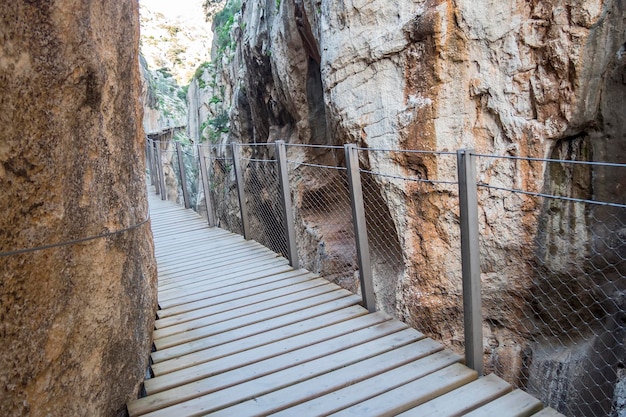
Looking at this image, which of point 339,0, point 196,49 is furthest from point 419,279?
point 196,49

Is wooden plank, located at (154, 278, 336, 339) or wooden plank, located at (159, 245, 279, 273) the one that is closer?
wooden plank, located at (154, 278, 336, 339)

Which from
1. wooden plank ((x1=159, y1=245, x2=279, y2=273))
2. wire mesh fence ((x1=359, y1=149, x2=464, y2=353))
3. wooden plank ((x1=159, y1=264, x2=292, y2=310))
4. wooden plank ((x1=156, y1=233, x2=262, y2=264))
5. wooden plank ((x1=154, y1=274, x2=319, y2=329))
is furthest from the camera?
wire mesh fence ((x1=359, y1=149, x2=464, y2=353))

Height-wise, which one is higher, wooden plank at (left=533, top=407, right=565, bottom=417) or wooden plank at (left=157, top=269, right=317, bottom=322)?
wooden plank at (left=157, top=269, right=317, bottom=322)

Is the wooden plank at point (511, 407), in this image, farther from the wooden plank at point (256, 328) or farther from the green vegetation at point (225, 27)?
the green vegetation at point (225, 27)

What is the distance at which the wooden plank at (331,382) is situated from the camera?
246 cm

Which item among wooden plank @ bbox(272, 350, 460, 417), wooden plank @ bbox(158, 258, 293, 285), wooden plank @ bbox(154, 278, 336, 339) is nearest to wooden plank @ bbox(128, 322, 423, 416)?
wooden plank @ bbox(272, 350, 460, 417)

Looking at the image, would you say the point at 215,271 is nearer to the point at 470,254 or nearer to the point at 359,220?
the point at 359,220

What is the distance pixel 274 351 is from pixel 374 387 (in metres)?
0.79

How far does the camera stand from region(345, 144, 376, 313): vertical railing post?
11.1 feet

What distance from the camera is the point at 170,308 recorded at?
4039mm

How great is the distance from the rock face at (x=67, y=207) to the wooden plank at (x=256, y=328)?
0.60 metres

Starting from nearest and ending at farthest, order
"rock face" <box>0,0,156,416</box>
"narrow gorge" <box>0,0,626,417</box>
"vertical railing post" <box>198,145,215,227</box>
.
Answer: "rock face" <box>0,0,156,416</box> < "narrow gorge" <box>0,0,626,417</box> < "vertical railing post" <box>198,145,215,227</box>

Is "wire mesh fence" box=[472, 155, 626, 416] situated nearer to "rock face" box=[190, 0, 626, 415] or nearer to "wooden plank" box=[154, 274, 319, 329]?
"rock face" box=[190, 0, 626, 415]

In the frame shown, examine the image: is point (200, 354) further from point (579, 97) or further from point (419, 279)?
point (579, 97)
